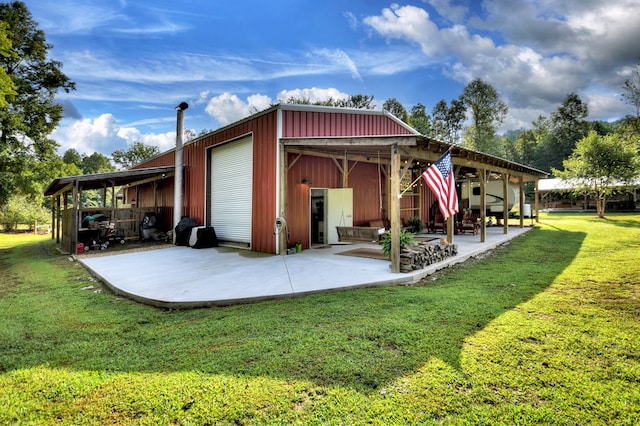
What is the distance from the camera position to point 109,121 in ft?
99.5

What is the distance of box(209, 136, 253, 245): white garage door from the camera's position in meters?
9.47

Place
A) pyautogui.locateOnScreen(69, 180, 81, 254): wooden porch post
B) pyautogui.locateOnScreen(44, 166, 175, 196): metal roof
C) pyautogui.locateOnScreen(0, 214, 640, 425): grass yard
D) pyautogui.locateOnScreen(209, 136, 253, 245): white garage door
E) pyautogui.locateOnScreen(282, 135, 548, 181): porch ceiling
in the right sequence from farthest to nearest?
pyautogui.locateOnScreen(209, 136, 253, 245): white garage door < pyautogui.locateOnScreen(44, 166, 175, 196): metal roof < pyautogui.locateOnScreen(69, 180, 81, 254): wooden porch post < pyautogui.locateOnScreen(282, 135, 548, 181): porch ceiling < pyautogui.locateOnScreen(0, 214, 640, 425): grass yard

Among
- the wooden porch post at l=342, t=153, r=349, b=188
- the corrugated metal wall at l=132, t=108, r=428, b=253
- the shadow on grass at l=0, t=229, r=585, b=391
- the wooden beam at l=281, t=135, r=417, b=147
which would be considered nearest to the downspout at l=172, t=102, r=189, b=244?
the corrugated metal wall at l=132, t=108, r=428, b=253

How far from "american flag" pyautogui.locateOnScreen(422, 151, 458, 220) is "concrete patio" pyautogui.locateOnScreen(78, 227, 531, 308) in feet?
4.23

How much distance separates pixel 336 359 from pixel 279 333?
0.81m

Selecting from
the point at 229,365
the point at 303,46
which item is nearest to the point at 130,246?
the point at 229,365

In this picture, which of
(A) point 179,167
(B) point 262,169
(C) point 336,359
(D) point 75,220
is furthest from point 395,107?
(C) point 336,359

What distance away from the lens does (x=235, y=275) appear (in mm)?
5812

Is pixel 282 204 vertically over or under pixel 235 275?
over

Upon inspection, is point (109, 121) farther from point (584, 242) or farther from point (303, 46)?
point (584, 242)

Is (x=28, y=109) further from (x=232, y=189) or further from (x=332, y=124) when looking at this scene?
(x=332, y=124)

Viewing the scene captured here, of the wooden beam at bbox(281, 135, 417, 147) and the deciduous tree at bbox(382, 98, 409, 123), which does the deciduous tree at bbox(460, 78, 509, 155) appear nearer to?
the deciduous tree at bbox(382, 98, 409, 123)

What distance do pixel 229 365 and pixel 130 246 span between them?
1012 centimetres

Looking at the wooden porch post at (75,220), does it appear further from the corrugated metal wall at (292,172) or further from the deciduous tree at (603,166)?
the deciduous tree at (603,166)
